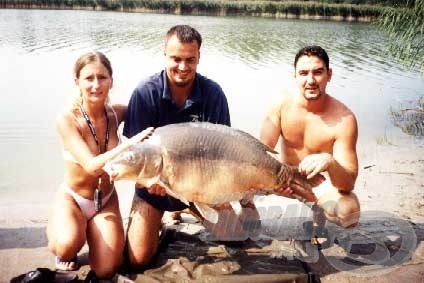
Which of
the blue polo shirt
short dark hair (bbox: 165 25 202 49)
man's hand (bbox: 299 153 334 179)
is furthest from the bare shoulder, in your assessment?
man's hand (bbox: 299 153 334 179)

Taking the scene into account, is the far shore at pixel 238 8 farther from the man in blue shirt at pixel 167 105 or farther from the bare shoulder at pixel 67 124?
the bare shoulder at pixel 67 124

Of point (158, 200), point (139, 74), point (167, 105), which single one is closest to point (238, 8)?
point (139, 74)

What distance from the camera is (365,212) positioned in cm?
473

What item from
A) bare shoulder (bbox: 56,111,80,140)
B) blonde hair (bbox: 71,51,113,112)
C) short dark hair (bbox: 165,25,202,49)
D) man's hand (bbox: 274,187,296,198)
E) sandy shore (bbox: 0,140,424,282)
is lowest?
sandy shore (bbox: 0,140,424,282)

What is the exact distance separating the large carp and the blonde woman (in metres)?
0.42

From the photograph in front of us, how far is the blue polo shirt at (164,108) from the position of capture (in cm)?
351

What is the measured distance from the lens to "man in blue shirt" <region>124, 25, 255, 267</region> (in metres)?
3.39

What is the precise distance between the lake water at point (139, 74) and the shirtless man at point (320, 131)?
2.33 meters

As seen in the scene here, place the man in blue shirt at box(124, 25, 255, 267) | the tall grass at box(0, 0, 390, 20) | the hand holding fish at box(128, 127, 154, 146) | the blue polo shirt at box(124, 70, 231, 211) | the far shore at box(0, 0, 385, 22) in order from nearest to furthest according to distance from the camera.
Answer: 1. the hand holding fish at box(128, 127, 154, 146)
2. the man in blue shirt at box(124, 25, 255, 267)
3. the blue polo shirt at box(124, 70, 231, 211)
4. the tall grass at box(0, 0, 390, 20)
5. the far shore at box(0, 0, 385, 22)

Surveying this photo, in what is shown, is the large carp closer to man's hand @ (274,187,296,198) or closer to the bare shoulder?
man's hand @ (274,187,296,198)

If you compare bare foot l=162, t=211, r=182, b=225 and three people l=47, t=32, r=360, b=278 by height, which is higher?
three people l=47, t=32, r=360, b=278

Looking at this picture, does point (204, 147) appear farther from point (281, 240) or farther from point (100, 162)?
point (281, 240)

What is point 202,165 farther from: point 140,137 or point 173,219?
point 173,219

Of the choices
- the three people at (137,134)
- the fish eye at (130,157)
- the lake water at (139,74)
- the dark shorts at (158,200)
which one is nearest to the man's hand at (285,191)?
the three people at (137,134)
